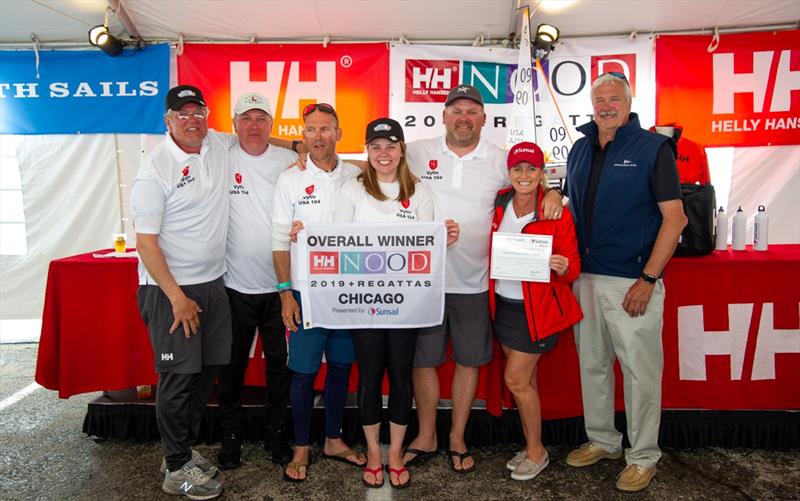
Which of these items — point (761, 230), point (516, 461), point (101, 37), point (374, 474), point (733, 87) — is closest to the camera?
point (374, 474)

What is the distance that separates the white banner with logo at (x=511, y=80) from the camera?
491cm

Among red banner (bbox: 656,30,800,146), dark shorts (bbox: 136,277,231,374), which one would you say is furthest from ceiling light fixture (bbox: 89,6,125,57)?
red banner (bbox: 656,30,800,146)

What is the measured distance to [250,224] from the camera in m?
2.46

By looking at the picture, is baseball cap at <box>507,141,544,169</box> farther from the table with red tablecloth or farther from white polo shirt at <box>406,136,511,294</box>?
the table with red tablecloth

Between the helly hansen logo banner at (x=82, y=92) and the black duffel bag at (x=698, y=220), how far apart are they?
14.6 ft

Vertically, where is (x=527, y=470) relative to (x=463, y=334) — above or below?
below

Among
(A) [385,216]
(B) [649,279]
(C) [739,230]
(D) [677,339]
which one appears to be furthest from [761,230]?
(A) [385,216]

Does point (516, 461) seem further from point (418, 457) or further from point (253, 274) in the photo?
point (253, 274)

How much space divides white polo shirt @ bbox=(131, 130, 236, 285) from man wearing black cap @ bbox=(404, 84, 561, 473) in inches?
35.6

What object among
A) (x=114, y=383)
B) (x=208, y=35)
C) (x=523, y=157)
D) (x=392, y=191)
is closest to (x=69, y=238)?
(x=208, y=35)

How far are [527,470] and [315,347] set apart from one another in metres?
1.14

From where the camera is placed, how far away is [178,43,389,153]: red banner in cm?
496

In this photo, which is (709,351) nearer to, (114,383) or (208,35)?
A: (114,383)

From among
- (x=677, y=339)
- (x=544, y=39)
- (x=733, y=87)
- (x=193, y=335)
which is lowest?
(x=677, y=339)
